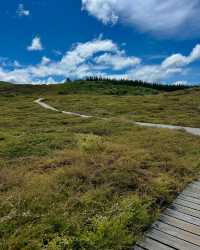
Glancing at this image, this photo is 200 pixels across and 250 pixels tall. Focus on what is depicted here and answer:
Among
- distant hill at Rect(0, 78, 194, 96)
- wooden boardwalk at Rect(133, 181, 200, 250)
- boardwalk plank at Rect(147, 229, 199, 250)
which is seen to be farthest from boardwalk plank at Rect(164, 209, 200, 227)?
distant hill at Rect(0, 78, 194, 96)

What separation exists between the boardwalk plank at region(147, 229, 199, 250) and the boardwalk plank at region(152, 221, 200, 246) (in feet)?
0.28

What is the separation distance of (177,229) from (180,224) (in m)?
0.19

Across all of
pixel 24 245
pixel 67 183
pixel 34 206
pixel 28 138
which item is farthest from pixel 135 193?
pixel 28 138

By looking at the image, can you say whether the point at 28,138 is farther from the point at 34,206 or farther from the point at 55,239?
the point at 55,239

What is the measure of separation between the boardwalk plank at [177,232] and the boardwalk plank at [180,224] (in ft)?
0.32

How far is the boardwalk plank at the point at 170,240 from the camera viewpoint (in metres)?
3.75

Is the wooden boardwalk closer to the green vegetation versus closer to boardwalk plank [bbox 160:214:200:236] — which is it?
boardwalk plank [bbox 160:214:200:236]

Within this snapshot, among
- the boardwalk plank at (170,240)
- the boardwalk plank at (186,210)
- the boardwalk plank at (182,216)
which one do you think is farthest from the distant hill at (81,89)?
the boardwalk plank at (170,240)

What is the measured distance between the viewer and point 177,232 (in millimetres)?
4129

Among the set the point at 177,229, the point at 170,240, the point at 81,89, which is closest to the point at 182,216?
the point at 177,229

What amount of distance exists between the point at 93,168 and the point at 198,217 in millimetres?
3303

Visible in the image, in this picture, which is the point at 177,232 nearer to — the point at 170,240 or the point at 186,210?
the point at 170,240

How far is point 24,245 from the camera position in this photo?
3.76 metres

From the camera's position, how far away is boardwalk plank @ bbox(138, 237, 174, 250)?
3723 millimetres
